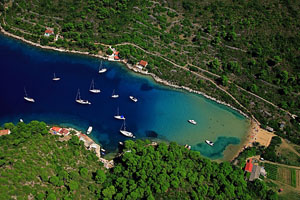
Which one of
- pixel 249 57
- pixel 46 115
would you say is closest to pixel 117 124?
pixel 46 115

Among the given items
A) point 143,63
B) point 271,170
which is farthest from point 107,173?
point 143,63

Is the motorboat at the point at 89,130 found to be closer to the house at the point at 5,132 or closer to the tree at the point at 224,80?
the house at the point at 5,132

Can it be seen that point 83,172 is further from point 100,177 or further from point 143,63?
point 143,63

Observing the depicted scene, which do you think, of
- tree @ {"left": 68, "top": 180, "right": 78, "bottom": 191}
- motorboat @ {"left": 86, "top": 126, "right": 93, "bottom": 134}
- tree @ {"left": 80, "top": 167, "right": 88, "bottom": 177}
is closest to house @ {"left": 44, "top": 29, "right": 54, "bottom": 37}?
motorboat @ {"left": 86, "top": 126, "right": 93, "bottom": 134}

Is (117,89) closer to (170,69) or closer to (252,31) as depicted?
(170,69)

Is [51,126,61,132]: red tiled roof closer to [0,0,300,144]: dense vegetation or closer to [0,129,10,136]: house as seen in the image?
[0,129,10,136]: house
